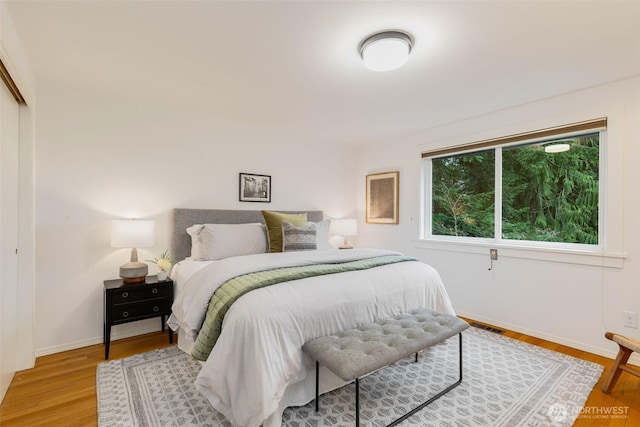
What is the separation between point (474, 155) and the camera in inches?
138

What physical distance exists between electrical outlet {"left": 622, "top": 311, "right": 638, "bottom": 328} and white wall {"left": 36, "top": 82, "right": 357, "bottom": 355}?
377cm

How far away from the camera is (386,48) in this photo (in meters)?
1.81

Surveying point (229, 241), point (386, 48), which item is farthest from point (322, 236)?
point (386, 48)

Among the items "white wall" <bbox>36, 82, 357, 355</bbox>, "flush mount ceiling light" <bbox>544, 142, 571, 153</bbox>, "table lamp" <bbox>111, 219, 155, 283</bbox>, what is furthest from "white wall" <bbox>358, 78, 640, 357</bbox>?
"table lamp" <bbox>111, 219, 155, 283</bbox>

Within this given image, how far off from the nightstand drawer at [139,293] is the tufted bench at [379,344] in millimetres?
1643

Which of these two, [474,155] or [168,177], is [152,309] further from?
[474,155]

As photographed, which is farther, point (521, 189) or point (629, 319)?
point (521, 189)

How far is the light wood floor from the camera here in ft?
5.51

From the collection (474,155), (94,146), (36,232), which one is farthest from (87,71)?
(474,155)

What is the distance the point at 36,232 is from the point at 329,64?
2.74 meters

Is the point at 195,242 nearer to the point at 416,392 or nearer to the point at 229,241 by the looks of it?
the point at 229,241

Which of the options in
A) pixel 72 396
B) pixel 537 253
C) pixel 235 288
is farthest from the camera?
pixel 537 253

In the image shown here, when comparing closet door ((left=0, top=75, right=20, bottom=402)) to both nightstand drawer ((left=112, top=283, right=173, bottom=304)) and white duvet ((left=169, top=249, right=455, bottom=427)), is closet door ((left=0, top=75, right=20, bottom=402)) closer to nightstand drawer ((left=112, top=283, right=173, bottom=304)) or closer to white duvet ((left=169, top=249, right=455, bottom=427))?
nightstand drawer ((left=112, top=283, right=173, bottom=304))

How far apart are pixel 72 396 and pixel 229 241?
1.53 metres
